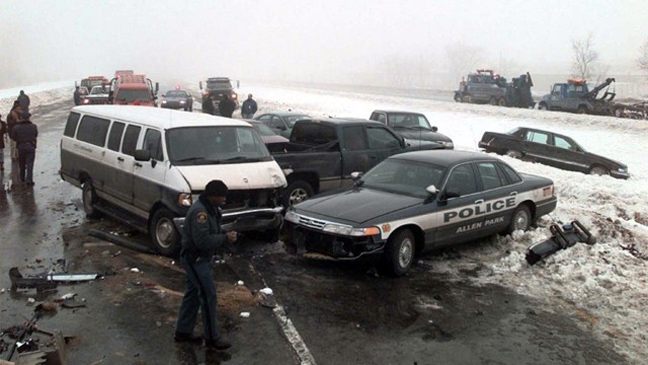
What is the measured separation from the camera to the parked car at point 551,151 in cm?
1756

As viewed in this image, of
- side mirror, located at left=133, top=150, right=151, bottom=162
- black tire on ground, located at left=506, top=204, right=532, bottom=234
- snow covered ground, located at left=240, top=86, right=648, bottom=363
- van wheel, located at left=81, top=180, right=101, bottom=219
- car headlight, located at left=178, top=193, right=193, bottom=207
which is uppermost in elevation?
side mirror, located at left=133, top=150, right=151, bottom=162

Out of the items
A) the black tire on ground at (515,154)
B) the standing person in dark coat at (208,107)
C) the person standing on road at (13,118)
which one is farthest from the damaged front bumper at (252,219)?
the standing person in dark coat at (208,107)

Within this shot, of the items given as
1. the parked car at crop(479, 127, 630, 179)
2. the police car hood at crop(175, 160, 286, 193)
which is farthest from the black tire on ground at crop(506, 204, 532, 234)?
the parked car at crop(479, 127, 630, 179)

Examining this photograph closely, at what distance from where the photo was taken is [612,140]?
26484 mm

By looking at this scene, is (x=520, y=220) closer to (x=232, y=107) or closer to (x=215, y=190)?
(x=215, y=190)

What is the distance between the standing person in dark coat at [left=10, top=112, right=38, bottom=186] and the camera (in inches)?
497

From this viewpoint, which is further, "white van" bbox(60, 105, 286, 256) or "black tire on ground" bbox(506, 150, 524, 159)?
"black tire on ground" bbox(506, 150, 524, 159)

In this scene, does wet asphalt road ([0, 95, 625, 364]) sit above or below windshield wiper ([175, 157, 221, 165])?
below

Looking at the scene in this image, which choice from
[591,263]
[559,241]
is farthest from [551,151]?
[591,263]

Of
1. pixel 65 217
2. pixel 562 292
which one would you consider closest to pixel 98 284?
pixel 65 217

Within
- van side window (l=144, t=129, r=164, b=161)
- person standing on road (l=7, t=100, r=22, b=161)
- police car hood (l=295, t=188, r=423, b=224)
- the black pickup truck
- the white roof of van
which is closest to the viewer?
police car hood (l=295, t=188, r=423, b=224)

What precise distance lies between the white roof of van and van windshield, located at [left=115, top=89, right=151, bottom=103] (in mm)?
16550

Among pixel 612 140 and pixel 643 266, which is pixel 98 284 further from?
pixel 612 140

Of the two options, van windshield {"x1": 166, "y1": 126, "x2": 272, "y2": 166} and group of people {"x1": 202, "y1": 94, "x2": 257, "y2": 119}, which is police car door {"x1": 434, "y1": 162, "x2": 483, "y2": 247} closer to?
van windshield {"x1": 166, "y1": 126, "x2": 272, "y2": 166}
